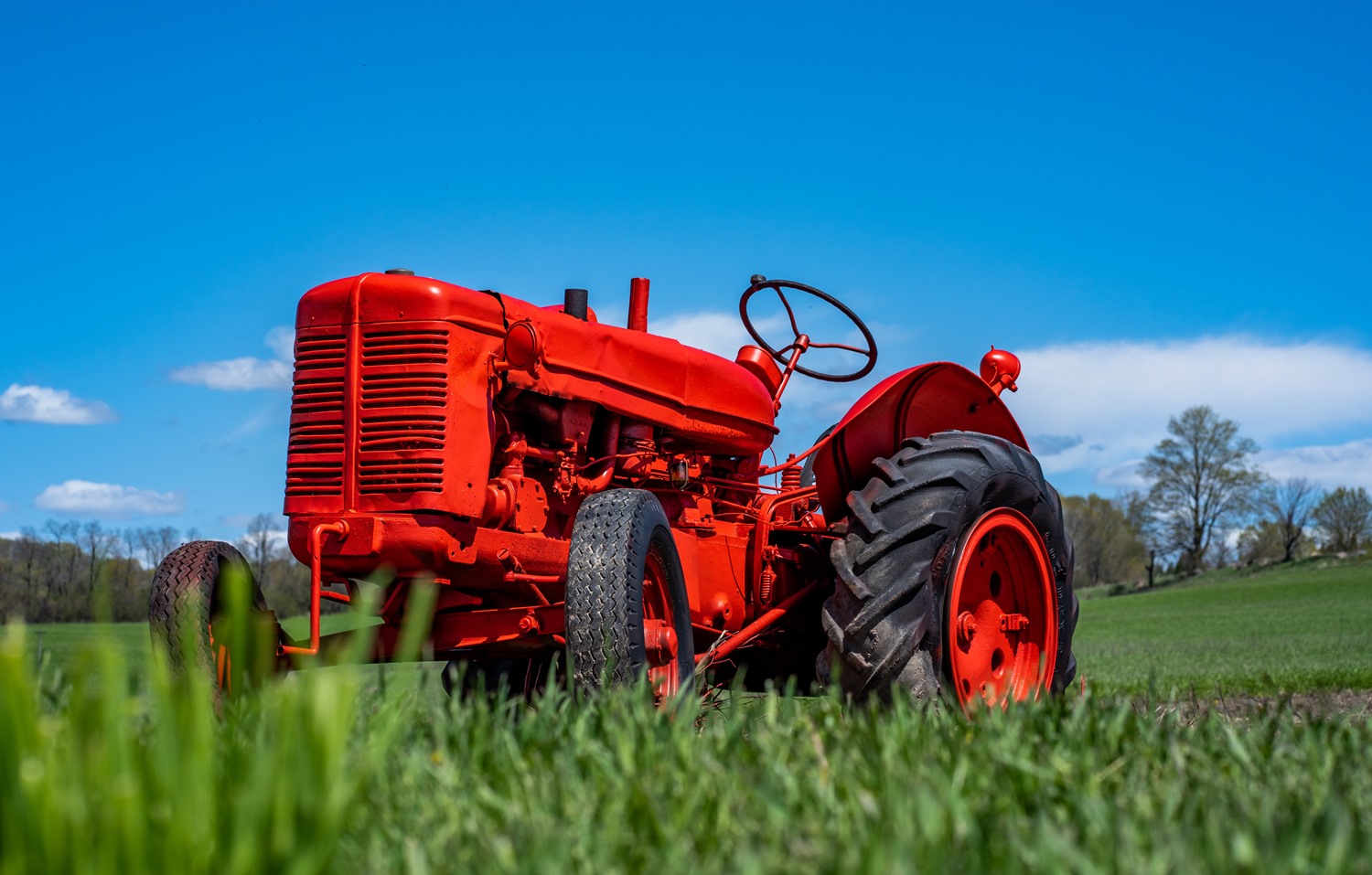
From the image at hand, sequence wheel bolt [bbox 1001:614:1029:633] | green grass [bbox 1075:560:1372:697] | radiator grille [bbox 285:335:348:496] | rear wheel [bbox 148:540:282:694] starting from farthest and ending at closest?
green grass [bbox 1075:560:1372:697] → wheel bolt [bbox 1001:614:1029:633] → radiator grille [bbox 285:335:348:496] → rear wheel [bbox 148:540:282:694]

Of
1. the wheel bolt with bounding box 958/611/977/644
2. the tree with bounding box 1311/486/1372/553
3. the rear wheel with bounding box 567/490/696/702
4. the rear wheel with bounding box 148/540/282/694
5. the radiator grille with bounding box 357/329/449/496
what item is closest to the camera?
the rear wheel with bounding box 567/490/696/702

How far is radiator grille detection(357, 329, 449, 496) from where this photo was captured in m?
4.35

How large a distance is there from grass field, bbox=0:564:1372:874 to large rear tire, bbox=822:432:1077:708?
132cm

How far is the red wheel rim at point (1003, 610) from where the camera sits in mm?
4945

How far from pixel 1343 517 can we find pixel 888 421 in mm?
68323

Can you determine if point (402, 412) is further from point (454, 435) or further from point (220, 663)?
point (220, 663)

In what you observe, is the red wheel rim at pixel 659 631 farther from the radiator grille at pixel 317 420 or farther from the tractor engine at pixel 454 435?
the radiator grille at pixel 317 420

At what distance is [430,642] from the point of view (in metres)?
4.60

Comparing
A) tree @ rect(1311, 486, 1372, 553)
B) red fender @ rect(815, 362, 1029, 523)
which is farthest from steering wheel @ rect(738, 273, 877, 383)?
tree @ rect(1311, 486, 1372, 553)

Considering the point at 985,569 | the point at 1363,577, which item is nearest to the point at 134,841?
the point at 985,569

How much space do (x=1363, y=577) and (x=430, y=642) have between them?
4478cm

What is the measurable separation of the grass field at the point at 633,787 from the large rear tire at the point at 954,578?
4.33 feet

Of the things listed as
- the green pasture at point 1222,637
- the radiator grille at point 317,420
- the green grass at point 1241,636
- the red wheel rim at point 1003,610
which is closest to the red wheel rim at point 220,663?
the green pasture at point 1222,637

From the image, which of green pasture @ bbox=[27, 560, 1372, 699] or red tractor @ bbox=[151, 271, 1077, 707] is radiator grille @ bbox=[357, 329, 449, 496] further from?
green pasture @ bbox=[27, 560, 1372, 699]
